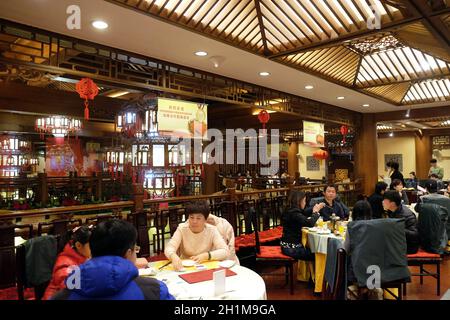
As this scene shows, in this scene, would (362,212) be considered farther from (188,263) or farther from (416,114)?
(416,114)

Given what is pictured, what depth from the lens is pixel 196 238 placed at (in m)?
3.08

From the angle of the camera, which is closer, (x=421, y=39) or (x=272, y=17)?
(x=272, y=17)

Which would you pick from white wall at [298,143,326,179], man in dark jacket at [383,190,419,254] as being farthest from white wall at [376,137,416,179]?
man in dark jacket at [383,190,419,254]

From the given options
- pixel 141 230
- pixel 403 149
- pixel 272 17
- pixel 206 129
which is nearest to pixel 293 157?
pixel 403 149

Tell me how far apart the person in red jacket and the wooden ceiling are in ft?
6.81

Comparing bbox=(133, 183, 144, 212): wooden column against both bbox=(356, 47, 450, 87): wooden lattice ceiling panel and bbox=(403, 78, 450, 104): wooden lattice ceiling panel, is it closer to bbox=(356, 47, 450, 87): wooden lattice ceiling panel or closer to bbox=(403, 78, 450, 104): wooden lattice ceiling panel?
bbox=(356, 47, 450, 87): wooden lattice ceiling panel

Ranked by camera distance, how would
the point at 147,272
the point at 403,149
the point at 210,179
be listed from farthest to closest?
the point at 403,149
the point at 210,179
the point at 147,272

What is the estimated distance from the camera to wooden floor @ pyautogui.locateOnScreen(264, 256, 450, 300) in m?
4.03

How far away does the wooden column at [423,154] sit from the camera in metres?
13.6

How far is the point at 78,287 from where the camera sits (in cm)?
144

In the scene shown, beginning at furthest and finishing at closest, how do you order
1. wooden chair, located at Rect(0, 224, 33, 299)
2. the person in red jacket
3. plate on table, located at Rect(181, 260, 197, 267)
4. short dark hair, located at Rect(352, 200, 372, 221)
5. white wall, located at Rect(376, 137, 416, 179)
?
white wall, located at Rect(376, 137, 416, 179) → short dark hair, located at Rect(352, 200, 372, 221) → wooden chair, located at Rect(0, 224, 33, 299) → plate on table, located at Rect(181, 260, 197, 267) → the person in red jacket

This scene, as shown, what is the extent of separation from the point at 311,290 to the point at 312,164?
1248cm
